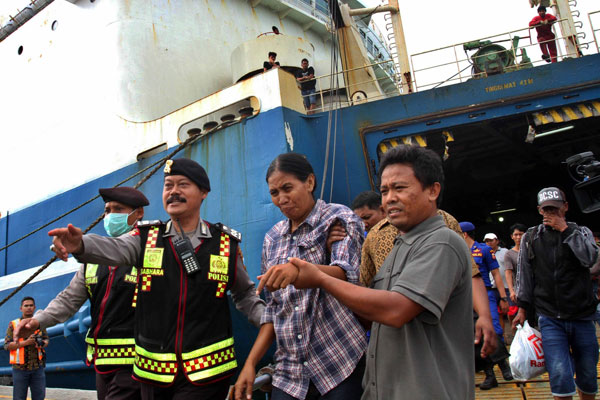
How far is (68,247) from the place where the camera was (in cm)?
158

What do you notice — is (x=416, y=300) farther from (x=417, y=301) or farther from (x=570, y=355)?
(x=570, y=355)

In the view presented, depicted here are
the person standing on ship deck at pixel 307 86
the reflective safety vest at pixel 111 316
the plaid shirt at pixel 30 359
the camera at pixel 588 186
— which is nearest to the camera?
the reflective safety vest at pixel 111 316

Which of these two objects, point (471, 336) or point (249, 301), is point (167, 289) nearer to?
point (249, 301)

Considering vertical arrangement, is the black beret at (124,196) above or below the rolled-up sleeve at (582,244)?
above

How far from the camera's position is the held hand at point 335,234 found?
179 cm

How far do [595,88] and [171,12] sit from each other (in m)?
7.44

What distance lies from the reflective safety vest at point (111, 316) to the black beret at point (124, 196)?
1.39 feet

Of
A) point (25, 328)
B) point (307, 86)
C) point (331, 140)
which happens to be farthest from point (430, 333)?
point (307, 86)

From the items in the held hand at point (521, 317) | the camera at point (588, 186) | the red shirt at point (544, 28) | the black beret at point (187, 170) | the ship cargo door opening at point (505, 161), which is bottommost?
the held hand at point (521, 317)

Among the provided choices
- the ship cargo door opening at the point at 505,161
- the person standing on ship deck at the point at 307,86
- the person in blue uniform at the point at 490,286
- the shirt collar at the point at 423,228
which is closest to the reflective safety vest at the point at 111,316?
the shirt collar at the point at 423,228

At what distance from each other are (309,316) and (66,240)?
0.97 metres

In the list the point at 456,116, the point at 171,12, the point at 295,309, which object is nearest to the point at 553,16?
the point at 456,116

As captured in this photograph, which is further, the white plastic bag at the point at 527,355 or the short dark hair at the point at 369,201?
the short dark hair at the point at 369,201

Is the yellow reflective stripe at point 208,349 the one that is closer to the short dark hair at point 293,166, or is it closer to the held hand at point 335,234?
the held hand at point 335,234
